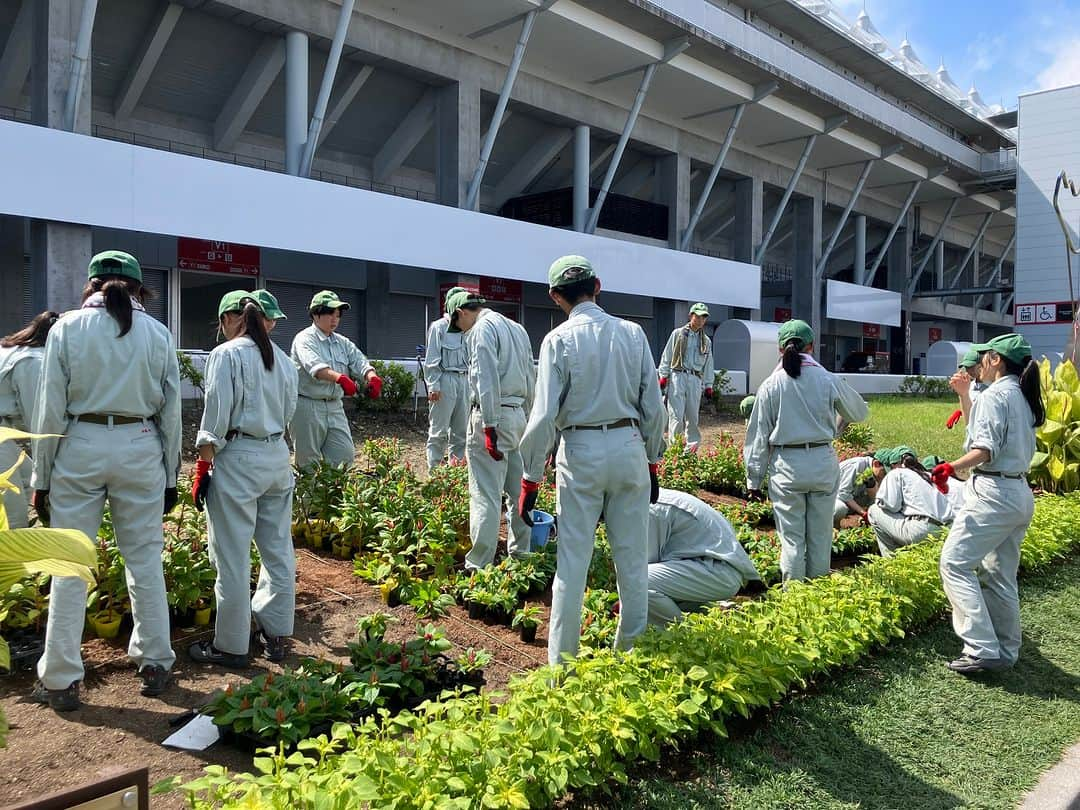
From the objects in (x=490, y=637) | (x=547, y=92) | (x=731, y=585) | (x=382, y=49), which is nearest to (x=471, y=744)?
(x=490, y=637)

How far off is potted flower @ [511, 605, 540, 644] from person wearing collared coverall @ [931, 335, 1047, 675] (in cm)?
243

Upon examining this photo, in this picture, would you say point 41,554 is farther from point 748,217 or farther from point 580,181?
point 748,217

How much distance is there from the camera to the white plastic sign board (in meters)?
30.3

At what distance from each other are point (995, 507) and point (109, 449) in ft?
15.4

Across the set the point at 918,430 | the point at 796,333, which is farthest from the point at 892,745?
the point at 918,430

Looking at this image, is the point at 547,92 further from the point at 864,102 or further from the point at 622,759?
the point at 622,759

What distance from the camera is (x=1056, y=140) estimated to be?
26938 millimetres

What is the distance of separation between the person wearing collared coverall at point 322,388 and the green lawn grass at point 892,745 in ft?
13.5

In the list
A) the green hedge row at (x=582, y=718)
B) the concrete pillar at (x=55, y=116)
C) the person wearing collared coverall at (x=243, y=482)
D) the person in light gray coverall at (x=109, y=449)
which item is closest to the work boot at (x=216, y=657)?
the person wearing collared coverall at (x=243, y=482)

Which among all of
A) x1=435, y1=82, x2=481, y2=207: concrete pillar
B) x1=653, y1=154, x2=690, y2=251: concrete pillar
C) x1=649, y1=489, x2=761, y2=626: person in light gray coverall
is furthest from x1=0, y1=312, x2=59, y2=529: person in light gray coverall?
x1=653, y1=154, x2=690, y2=251: concrete pillar

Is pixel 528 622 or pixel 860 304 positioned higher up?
pixel 860 304

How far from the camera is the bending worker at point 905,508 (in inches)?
258

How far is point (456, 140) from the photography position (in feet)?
59.9

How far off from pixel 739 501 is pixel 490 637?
5080 mm
